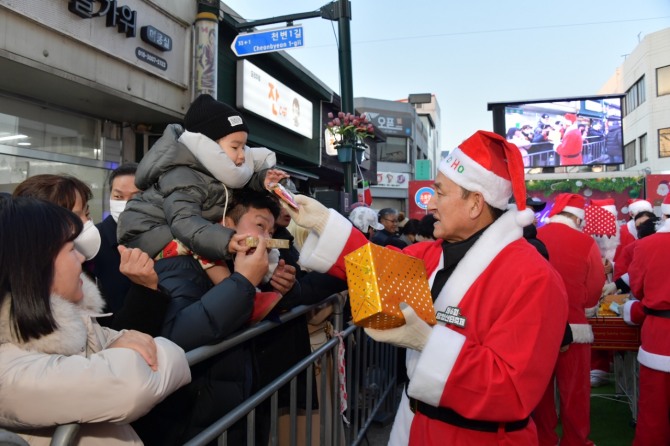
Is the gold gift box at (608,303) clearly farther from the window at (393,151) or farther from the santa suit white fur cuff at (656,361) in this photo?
the window at (393,151)

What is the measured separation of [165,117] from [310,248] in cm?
684

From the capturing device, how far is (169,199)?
2.24 meters

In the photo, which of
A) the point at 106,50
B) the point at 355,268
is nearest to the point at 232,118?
the point at 355,268

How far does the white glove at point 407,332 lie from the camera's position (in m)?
1.74

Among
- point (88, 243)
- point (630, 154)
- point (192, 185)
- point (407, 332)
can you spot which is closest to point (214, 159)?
point (192, 185)

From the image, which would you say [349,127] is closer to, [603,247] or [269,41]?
[269,41]

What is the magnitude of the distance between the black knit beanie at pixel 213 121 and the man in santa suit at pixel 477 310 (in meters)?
0.47

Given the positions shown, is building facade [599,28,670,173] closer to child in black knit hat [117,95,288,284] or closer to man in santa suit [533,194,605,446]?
man in santa suit [533,194,605,446]

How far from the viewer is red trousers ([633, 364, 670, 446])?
13.2ft

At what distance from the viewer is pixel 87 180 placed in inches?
304

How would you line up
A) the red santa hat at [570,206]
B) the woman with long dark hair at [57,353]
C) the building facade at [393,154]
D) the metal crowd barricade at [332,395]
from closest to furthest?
the woman with long dark hair at [57,353]
the metal crowd barricade at [332,395]
the red santa hat at [570,206]
the building facade at [393,154]

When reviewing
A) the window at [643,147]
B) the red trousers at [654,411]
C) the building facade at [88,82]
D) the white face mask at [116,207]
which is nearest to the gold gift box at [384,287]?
the white face mask at [116,207]

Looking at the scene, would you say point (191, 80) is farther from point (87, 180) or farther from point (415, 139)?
point (415, 139)

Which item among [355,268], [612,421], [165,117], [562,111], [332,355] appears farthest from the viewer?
[562,111]
